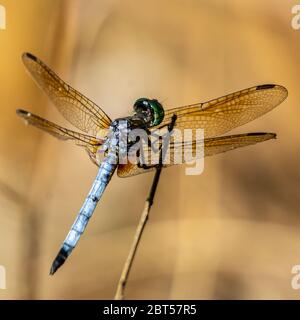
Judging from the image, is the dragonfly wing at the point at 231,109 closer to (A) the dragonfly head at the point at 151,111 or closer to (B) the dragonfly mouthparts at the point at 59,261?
(A) the dragonfly head at the point at 151,111

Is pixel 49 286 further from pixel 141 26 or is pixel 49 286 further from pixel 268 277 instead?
pixel 141 26

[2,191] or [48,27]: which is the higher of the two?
[48,27]

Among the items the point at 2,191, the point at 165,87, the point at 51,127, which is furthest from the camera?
the point at 165,87

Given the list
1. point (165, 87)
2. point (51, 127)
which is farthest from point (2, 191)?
point (165, 87)

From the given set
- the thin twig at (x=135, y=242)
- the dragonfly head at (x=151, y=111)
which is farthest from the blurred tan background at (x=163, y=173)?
the thin twig at (x=135, y=242)

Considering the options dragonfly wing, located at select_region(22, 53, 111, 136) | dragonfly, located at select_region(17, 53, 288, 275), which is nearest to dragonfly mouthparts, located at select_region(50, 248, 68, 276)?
dragonfly, located at select_region(17, 53, 288, 275)

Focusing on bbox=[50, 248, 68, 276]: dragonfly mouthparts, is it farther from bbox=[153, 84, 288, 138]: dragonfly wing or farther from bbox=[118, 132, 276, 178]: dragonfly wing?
bbox=[153, 84, 288, 138]: dragonfly wing
